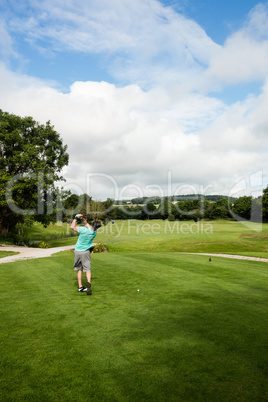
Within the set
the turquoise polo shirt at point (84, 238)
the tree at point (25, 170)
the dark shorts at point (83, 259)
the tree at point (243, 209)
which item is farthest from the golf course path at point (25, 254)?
the tree at point (243, 209)

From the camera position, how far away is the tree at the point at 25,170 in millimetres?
33750

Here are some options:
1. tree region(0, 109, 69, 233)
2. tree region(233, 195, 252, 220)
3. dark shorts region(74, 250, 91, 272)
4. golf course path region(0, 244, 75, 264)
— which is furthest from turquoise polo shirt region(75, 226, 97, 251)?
tree region(233, 195, 252, 220)

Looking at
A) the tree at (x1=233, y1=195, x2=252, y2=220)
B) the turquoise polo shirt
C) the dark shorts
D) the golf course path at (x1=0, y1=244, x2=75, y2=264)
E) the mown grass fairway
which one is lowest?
the golf course path at (x1=0, y1=244, x2=75, y2=264)

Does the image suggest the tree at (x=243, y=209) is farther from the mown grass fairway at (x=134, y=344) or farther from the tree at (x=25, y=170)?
the mown grass fairway at (x=134, y=344)

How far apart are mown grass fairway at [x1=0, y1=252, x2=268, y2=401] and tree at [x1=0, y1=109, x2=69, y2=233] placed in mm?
27791

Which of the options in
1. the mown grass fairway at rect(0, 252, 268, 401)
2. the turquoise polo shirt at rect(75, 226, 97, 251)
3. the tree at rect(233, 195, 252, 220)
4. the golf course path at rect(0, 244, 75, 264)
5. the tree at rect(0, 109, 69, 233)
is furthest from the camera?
the tree at rect(233, 195, 252, 220)

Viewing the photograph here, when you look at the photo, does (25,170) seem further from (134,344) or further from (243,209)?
(243,209)

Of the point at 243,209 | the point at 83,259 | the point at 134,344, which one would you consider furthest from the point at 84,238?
the point at 243,209

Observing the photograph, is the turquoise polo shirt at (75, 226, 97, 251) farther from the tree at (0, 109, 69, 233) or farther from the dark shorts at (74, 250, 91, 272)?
the tree at (0, 109, 69, 233)

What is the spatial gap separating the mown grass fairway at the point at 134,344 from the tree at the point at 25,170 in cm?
2779

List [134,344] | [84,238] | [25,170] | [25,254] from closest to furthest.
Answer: [134,344], [84,238], [25,254], [25,170]

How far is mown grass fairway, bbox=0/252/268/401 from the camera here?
133 inches

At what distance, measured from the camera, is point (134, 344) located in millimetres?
4613

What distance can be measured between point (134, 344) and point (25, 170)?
37519 mm
